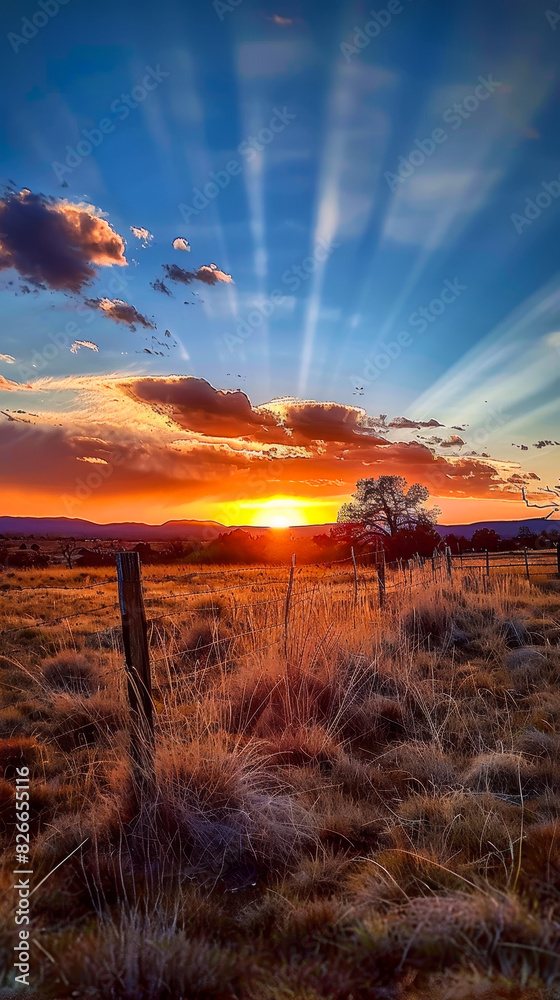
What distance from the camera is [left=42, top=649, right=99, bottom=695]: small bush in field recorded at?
798 centimetres

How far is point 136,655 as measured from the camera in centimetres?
416

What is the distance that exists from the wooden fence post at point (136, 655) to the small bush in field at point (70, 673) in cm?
400

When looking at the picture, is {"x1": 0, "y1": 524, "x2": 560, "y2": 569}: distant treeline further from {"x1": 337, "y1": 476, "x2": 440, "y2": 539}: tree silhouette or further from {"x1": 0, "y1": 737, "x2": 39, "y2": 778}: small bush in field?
{"x1": 0, "y1": 737, "x2": 39, "y2": 778}: small bush in field

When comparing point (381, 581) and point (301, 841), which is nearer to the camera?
point (301, 841)

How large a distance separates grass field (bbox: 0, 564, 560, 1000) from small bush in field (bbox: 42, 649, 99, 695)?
0.90 m

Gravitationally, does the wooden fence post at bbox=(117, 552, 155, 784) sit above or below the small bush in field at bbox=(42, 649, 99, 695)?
above

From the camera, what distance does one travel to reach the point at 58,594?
730 inches

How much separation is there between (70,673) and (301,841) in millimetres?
5734

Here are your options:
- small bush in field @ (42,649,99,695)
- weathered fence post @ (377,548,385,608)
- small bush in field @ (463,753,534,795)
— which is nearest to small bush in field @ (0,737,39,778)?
small bush in field @ (42,649,99,695)

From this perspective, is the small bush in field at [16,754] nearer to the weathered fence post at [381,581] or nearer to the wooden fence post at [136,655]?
the wooden fence post at [136,655]

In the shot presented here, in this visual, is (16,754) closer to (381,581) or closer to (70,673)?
(70,673)

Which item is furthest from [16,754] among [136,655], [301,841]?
[301,841]

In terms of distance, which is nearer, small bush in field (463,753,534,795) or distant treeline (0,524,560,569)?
small bush in field (463,753,534,795)

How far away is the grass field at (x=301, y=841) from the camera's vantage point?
2.54m
